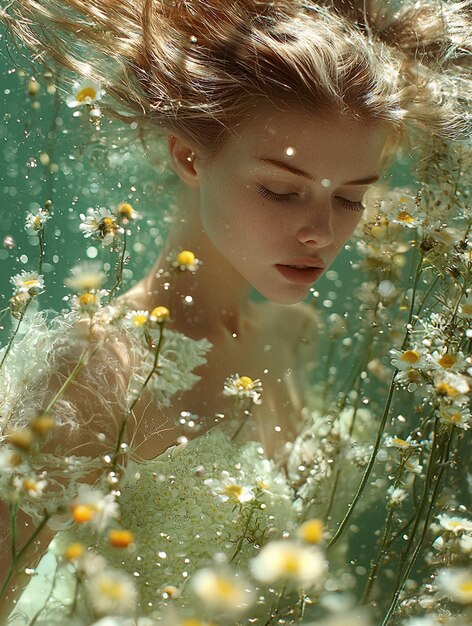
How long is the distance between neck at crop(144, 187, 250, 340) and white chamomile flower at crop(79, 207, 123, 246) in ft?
0.36

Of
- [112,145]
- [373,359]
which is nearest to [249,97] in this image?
[112,145]

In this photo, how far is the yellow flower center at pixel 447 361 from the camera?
72 centimetres

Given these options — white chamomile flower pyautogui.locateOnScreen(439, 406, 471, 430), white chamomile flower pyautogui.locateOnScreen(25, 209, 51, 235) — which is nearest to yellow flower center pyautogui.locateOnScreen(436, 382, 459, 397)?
white chamomile flower pyautogui.locateOnScreen(439, 406, 471, 430)

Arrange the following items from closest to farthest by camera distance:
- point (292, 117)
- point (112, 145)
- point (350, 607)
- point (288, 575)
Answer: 1. point (288, 575)
2. point (350, 607)
3. point (292, 117)
4. point (112, 145)

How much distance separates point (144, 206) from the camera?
95 centimetres

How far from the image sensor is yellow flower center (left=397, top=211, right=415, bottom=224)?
91 cm

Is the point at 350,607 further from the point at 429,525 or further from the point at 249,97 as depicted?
the point at 249,97

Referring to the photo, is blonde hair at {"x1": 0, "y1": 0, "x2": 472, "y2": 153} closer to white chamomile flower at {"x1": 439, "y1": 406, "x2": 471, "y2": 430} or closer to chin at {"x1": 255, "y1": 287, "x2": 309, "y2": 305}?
chin at {"x1": 255, "y1": 287, "x2": 309, "y2": 305}

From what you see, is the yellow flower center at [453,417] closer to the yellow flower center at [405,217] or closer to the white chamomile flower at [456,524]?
the white chamomile flower at [456,524]

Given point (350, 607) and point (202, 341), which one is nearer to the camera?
point (350, 607)

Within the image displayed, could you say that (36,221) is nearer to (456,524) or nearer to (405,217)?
(405,217)

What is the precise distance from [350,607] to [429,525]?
13cm

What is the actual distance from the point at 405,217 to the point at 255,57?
0.25 meters

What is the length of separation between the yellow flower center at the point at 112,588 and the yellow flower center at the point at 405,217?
1.81ft
